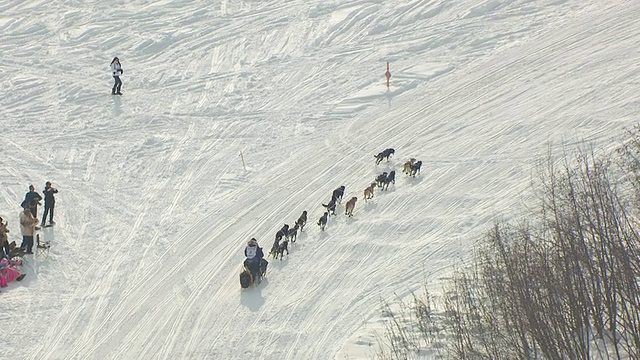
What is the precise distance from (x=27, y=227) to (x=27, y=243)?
0.49 m

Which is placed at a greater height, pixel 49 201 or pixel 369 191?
pixel 369 191

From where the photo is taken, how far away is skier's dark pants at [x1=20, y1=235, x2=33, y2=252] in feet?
73.2

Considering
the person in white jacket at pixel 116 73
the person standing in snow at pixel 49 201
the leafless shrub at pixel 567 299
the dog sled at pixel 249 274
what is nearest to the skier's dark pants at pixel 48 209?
the person standing in snow at pixel 49 201

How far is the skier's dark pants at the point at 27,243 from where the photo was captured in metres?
22.3

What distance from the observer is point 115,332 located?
19.8m

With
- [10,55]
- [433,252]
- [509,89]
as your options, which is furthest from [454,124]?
[10,55]

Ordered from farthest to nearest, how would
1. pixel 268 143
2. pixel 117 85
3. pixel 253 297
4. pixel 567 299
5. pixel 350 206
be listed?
pixel 117 85 < pixel 268 143 < pixel 350 206 < pixel 253 297 < pixel 567 299

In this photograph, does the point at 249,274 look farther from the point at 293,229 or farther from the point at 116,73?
the point at 116,73

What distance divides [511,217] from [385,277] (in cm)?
382

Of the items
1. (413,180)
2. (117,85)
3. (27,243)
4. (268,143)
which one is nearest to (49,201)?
(27,243)

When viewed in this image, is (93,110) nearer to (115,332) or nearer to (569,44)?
(115,332)

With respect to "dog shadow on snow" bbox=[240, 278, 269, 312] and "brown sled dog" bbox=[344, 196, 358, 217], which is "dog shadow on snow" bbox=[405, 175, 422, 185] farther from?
"dog shadow on snow" bbox=[240, 278, 269, 312]

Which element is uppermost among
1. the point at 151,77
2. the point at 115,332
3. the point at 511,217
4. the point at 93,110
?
the point at 151,77

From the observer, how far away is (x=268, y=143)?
1113 inches
